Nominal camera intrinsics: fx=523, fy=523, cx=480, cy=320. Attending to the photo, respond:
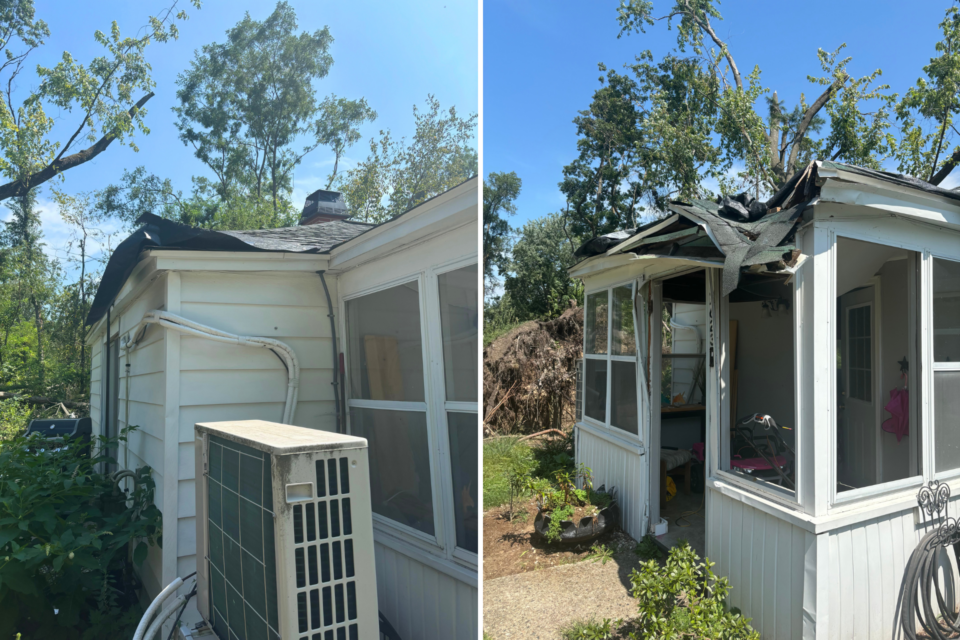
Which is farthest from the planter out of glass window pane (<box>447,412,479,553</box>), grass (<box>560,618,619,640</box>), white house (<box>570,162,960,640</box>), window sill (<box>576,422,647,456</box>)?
glass window pane (<box>447,412,479,553</box>)

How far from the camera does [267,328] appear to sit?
327 centimetres

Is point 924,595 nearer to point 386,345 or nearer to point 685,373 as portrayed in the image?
point 386,345

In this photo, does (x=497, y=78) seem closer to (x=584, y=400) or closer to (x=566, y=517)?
(x=584, y=400)

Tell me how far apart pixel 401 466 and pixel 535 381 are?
629cm

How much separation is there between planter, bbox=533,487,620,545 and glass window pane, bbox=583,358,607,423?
3.07 feet

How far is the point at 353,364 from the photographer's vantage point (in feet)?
10.8

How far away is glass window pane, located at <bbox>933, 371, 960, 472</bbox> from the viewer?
321 cm

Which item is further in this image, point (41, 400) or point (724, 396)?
point (41, 400)

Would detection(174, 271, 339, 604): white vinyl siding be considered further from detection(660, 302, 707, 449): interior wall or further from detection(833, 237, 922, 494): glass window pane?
detection(660, 302, 707, 449): interior wall

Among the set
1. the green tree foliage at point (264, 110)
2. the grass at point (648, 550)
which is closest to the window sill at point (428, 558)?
the grass at point (648, 550)

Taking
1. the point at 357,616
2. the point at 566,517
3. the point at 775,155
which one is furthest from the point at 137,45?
the point at 775,155

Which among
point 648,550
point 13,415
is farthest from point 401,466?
point 13,415

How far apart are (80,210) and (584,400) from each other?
10073 mm

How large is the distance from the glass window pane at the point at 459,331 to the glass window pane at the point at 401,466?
35 centimetres
